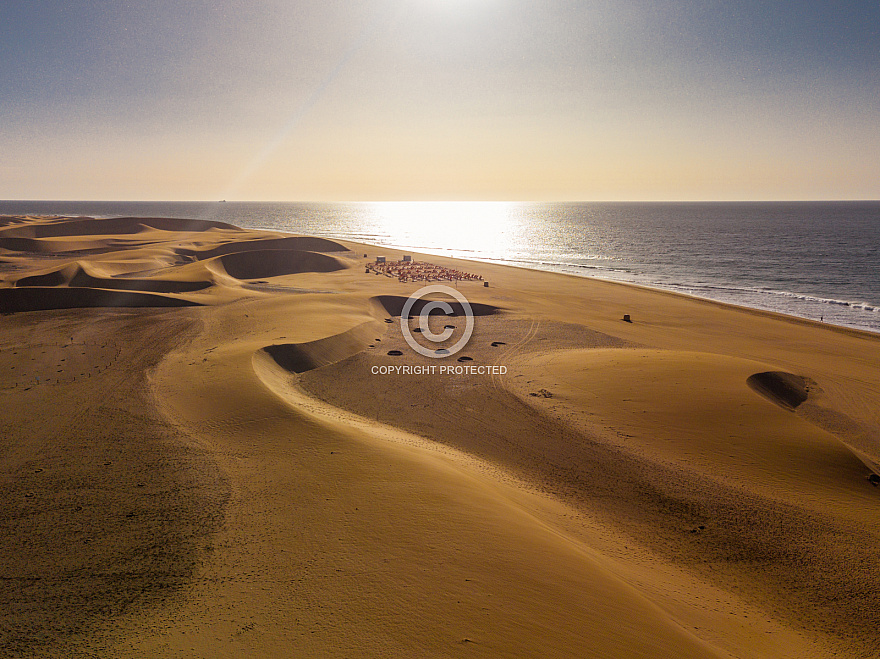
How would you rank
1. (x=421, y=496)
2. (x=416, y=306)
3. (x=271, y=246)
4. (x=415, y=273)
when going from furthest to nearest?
(x=271, y=246)
(x=415, y=273)
(x=416, y=306)
(x=421, y=496)

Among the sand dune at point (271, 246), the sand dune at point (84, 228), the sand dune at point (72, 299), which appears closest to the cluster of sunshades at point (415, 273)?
the sand dune at point (271, 246)

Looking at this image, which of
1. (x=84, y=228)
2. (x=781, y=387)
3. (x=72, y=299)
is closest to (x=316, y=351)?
(x=72, y=299)

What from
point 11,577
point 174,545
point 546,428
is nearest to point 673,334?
point 546,428

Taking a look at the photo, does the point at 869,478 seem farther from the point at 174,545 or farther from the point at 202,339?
the point at 202,339

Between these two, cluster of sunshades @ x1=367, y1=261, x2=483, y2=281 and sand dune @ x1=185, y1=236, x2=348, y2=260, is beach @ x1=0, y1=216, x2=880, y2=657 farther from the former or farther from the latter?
sand dune @ x1=185, y1=236, x2=348, y2=260

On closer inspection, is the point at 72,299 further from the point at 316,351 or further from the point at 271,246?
the point at 271,246

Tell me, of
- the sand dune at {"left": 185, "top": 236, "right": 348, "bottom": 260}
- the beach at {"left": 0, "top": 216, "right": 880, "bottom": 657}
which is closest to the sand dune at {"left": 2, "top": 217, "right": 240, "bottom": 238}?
the sand dune at {"left": 185, "top": 236, "right": 348, "bottom": 260}
